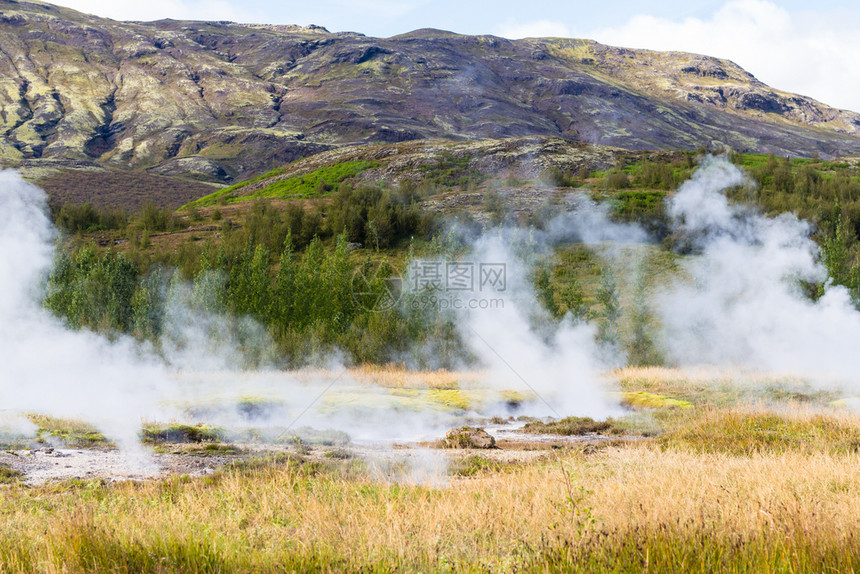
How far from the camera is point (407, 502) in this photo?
6582mm

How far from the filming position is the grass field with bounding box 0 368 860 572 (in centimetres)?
451

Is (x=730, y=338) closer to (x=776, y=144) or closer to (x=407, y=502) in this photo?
(x=407, y=502)

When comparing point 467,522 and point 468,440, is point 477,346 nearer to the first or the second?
point 468,440

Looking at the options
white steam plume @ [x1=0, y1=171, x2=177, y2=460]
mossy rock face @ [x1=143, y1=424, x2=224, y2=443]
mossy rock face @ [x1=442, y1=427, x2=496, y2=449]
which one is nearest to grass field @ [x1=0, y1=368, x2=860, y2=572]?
mossy rock face @ [x1=442, y1=427, x2=496, y2=449]

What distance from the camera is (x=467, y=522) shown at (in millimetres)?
5680

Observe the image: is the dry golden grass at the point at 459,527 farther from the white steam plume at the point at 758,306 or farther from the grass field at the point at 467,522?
the white steam plume at the point at 758,306

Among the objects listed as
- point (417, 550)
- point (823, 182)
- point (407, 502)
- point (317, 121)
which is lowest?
point (407, 502)

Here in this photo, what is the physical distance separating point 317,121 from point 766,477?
204m

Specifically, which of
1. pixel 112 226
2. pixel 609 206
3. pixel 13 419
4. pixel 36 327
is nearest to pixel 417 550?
pixel 13 419

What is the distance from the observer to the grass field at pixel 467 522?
4512 millimetres
